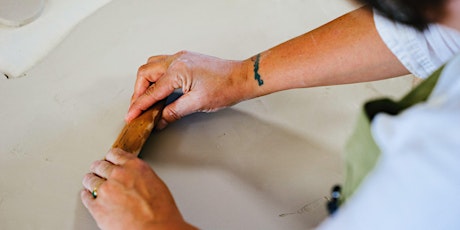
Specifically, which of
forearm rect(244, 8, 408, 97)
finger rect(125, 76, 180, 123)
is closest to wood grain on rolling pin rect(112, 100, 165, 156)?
finger rect(125, 76, 180, 123)

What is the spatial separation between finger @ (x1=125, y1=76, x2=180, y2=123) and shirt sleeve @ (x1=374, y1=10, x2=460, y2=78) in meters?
0.41

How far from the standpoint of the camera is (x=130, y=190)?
0.70 meters

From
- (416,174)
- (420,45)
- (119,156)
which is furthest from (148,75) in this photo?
(416,174)

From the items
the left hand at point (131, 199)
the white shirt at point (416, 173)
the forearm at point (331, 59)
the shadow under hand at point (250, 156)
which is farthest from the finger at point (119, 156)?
the white shirt at point (416, 173)

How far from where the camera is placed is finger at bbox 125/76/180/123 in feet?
2.94

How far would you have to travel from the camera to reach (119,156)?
2.56 ft

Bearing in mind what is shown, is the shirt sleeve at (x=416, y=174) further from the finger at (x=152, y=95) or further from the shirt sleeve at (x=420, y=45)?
the finger at (x=152, y=95)

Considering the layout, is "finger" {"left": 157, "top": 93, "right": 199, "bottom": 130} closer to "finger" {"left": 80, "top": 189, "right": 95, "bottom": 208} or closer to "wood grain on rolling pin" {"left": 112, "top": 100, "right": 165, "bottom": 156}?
"wood grain on rolling pin" {"left": 112, "top": 100, "right": 165, "bottom": 156}

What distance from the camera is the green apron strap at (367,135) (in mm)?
465

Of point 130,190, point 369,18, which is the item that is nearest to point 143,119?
point 130,190

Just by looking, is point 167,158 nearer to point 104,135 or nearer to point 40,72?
point 104,135

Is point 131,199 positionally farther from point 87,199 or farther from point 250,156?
point 250,156

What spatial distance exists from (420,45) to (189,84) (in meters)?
0.43

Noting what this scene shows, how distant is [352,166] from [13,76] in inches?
32.0
